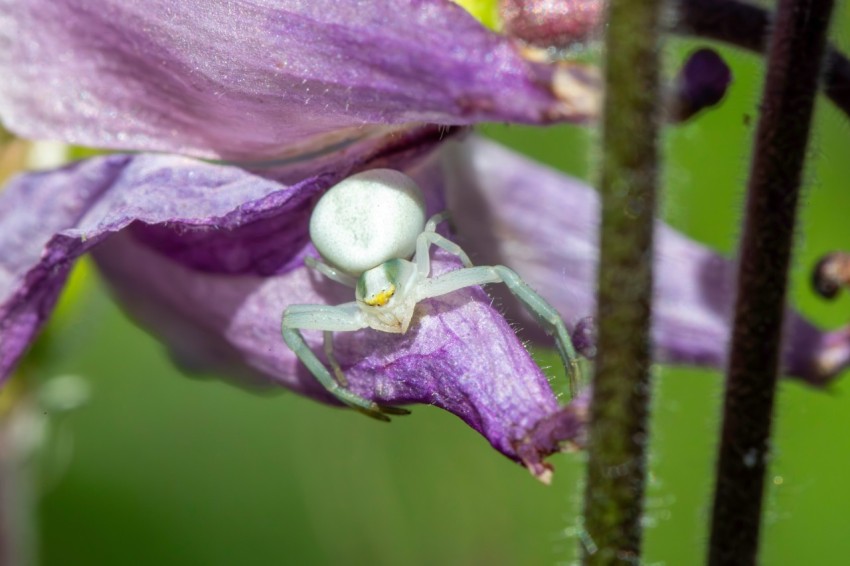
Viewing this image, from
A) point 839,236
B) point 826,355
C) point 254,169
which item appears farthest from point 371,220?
point 839,236

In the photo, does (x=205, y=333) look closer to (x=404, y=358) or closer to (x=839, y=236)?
(x=404, y=358)

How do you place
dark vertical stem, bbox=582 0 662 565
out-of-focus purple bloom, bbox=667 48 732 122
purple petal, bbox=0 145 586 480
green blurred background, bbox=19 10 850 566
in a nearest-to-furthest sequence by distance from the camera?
dark vertical stem, bbox=582 0 662 565 < purple petal, bbox=0 145 586 480 < out-of-focus purple bloom, bbox=667 48 732 122 < green blurred background, bbox=19 10 850 566

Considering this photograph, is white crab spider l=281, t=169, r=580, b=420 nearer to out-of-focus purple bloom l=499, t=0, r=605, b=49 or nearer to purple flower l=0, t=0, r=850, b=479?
purple flower l=0, t=0, r=850, b=479

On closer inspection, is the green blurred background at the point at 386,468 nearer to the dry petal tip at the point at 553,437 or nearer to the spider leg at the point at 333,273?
the spider leg at the point at 333,273

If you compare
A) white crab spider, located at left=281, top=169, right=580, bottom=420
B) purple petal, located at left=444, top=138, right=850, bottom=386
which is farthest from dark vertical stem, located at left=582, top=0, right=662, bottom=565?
purple petal, located at left=444, top=138, right=850, bottom=386

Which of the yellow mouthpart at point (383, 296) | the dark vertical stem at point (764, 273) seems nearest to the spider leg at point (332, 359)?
the yellow mouthpart at point (383, 296)

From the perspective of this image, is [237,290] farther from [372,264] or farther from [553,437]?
[553,437]

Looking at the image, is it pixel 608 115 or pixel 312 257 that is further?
pixel 312 257

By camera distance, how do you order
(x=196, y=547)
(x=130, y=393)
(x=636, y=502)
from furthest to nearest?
(x=130, y=393) → (x=196, y=547) → (x=636, y=502)
